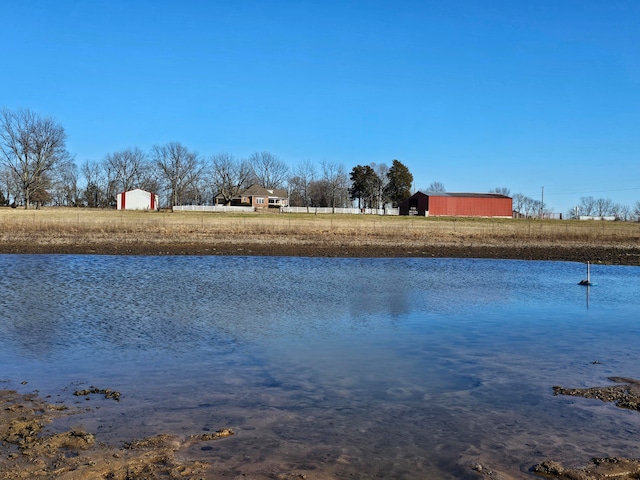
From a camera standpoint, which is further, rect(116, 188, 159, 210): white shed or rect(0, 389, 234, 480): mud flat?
rect(116, 188, 159, 210): white shed

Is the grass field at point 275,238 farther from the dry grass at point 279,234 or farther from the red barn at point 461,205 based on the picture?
the red barn at point 461,205

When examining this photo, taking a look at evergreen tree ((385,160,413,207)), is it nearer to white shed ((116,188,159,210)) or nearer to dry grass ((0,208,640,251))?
white shed ((116,188,159,210))

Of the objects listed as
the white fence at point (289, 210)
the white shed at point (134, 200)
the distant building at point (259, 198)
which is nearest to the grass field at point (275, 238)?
the white fence at point (289, 210)

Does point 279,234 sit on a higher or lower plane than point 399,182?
lower

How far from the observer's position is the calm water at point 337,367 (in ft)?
23.2

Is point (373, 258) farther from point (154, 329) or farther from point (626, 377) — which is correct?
point (626, 377)

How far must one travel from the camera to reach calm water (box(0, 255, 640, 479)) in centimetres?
706

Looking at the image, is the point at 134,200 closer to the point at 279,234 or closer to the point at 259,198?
the point at 259,198

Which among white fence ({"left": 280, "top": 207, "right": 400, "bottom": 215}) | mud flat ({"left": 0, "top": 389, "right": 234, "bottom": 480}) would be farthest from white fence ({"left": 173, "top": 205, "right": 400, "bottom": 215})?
mud flat ({"left": 0, "top": 389, "right": 234, "bottom": 480})

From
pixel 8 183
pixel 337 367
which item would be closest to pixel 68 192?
pixel 8 183

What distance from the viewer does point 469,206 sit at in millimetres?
94312

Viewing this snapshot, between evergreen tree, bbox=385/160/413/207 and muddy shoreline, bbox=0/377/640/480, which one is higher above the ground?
evergreen tree, bbox=385/160/413/207

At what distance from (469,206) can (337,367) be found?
3435 inches

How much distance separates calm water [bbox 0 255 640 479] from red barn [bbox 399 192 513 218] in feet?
233
